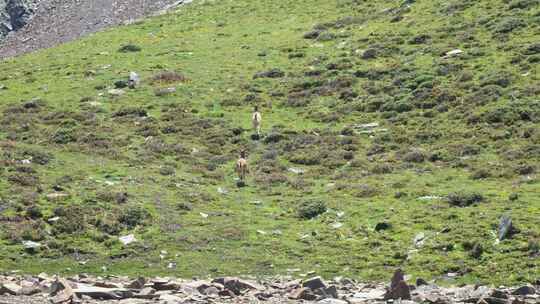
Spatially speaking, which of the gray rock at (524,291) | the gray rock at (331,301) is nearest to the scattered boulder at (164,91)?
the gray rock at (331,301)

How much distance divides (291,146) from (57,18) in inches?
2176

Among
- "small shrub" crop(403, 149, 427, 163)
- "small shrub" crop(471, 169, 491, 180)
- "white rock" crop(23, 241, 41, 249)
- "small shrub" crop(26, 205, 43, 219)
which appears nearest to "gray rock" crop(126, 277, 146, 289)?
"white rock" crop(23, 241, 41, 249)

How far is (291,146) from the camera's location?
46312 mm

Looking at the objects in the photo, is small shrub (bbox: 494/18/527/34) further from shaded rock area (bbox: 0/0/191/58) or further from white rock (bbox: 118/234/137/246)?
shaded rock area (bbox: 0/0/191/58)

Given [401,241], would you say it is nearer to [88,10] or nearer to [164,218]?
[164,218]

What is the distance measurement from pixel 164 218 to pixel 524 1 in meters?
42.6

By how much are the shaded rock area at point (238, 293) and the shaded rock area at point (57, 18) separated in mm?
69373

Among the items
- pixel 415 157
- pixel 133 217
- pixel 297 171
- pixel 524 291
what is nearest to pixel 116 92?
pixel 297 171

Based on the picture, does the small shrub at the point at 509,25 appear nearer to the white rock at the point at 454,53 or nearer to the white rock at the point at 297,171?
the white rock at the point at 454,53

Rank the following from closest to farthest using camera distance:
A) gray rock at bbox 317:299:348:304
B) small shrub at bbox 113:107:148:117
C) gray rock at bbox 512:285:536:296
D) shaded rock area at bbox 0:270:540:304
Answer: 1. shaded rock area at bbox 0:270:540:304
2. gray rock at bbox 317:299:348:304
3. gray rock at bbox 512:285:536:296
4. small shrub at bbox 113:107:148:117

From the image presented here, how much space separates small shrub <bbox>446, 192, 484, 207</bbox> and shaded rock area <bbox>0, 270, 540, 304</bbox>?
9604 mm

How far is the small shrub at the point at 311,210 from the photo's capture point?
110ft

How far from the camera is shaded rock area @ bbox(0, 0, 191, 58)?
89.9 meters

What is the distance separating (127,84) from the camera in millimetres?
61000
